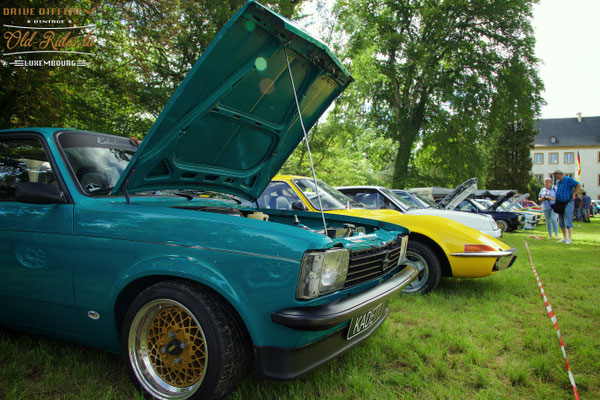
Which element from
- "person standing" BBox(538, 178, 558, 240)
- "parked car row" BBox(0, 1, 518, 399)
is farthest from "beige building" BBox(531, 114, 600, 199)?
"parked car row" BBox(0, 1, 518, 399)

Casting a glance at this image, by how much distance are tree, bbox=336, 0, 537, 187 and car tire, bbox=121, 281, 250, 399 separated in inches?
783

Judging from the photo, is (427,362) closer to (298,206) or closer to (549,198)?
(298,206)

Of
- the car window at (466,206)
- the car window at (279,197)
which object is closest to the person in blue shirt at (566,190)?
the car window at (466,206)

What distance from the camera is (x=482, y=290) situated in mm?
4832

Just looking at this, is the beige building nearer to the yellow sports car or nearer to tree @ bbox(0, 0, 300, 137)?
tree @ bbox(0, 0, 300, 137)

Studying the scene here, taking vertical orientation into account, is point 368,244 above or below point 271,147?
below

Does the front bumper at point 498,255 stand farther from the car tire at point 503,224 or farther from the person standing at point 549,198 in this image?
the car tire at point 503,224

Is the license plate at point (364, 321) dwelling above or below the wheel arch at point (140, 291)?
below

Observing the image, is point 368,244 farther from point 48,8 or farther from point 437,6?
point 437,6

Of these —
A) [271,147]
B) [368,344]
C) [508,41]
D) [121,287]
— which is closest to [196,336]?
[121,287]

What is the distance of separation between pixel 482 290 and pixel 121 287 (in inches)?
177

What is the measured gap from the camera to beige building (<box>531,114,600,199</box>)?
5703cm

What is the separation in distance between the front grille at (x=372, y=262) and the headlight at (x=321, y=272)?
0.11 m

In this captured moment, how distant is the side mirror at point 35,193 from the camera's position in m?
2.19
